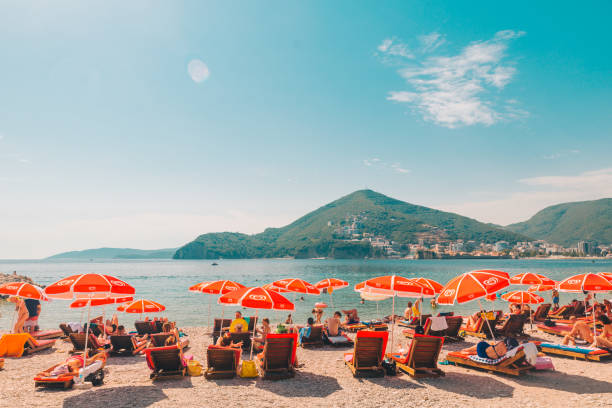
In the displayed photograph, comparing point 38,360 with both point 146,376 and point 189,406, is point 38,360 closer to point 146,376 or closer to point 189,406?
point 146,376

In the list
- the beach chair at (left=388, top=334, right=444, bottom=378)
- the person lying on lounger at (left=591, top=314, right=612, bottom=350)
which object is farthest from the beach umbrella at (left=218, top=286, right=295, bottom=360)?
the person lying on lounger at (left=591, top=314, right=612, bottom=350)

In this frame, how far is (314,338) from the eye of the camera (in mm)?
13852

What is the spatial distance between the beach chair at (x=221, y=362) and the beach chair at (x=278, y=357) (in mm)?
731

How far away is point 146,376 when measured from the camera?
9.55 m

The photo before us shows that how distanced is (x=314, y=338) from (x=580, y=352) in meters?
8.40

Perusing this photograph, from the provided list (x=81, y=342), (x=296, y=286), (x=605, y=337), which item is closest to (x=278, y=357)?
(x=296, y=286)

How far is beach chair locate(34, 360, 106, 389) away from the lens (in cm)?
832

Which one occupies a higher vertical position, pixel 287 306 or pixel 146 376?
pixel 287 306

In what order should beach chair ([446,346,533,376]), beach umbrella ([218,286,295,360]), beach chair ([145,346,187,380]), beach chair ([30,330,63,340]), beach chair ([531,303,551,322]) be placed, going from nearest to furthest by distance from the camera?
beach chair ([145,346,187,380])
beach chair ([446,346,533,376])
beach umbrella ([218,286,295,360])
beach chair ([30,330,63,340])
beach chair ([531,303,551,322])

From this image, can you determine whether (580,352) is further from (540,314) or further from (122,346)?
(122,346)

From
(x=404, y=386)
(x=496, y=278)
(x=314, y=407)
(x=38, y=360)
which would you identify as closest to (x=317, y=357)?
(x=404, y=386)

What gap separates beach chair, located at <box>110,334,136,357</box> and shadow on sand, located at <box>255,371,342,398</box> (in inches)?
226

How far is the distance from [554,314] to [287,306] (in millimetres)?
17847

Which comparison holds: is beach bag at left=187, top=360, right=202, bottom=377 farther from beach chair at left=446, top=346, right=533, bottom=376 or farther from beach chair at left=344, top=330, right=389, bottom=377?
beach chair at left=446, top=346, right=533, bottom=376
